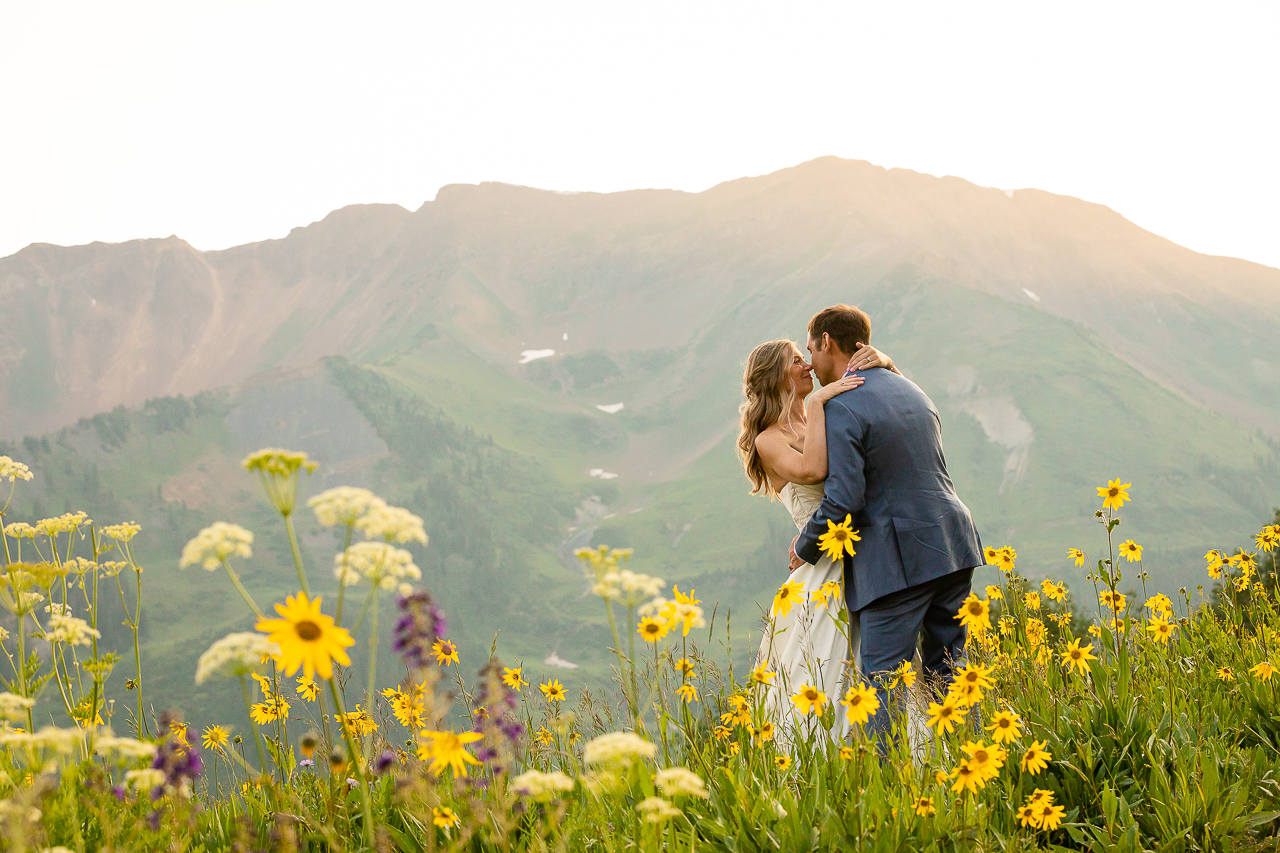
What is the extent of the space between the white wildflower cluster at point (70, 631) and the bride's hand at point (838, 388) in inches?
121

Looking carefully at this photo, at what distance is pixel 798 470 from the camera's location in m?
4.28

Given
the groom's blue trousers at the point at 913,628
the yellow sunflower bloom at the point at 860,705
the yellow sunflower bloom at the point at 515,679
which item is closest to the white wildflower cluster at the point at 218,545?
the yellow sunflower bloom at the point at 515,679

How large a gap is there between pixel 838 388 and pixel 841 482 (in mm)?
466

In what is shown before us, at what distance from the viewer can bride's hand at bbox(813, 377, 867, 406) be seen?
4.11m

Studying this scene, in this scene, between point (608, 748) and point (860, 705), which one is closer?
point (608, 748)

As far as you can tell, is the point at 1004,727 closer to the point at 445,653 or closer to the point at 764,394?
the point at 445,653

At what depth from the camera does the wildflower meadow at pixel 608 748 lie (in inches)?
69.7

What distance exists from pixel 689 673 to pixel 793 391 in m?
1.94

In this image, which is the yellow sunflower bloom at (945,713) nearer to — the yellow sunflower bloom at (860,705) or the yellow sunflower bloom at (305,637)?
the yellow sunflower bloom at (860,705)

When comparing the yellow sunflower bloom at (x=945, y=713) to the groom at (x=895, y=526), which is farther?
the groom at (x=895, y=526)

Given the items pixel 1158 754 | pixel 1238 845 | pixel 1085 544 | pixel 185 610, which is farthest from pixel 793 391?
pixel 185 610

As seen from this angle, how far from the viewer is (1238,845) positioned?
9.52ft

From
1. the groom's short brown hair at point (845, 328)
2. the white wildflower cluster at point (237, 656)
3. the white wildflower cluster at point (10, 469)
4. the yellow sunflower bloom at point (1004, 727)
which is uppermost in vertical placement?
the groom's short brown hair at point (845, 328)

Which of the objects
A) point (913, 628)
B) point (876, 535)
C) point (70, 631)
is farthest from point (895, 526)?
point (70, 631)
